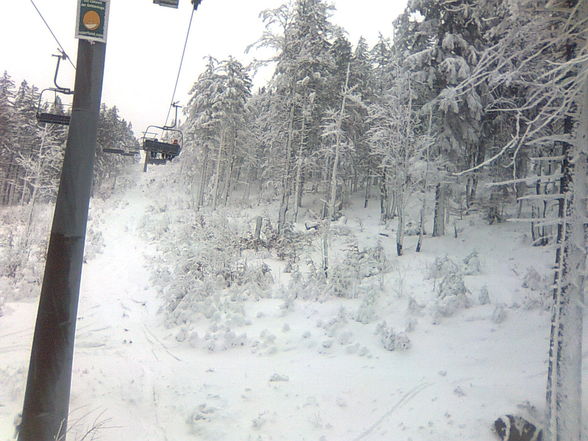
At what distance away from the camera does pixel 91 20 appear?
3760mm

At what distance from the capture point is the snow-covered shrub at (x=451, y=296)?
886 cm

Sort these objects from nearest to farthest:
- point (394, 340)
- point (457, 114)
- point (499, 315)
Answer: point (394, 340) → point (499, 315) → point (457, 114)

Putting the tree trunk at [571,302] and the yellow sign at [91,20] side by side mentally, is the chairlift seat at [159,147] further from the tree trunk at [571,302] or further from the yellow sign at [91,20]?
the tree trunk at [571,302]

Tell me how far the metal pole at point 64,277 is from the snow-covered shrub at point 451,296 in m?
7.88

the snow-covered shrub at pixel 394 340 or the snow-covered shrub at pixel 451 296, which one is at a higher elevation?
the snow-covered shrub at pixel 451 296

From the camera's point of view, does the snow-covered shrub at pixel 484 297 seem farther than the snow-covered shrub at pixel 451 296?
Yes

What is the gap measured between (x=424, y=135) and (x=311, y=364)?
45.8 feet

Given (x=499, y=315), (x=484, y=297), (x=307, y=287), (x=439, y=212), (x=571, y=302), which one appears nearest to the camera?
(x=571, y=302)

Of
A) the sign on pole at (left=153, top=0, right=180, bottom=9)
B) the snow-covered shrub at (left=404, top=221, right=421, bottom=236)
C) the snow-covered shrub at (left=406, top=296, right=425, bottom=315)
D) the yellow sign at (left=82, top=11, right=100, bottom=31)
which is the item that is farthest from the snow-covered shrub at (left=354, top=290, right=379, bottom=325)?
the snow-covered shrub at (left=404, top=221, right=421, bottom=236)

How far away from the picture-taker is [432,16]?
17.4 meters

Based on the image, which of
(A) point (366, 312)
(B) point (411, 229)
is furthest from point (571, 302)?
(B) point (411, 229)

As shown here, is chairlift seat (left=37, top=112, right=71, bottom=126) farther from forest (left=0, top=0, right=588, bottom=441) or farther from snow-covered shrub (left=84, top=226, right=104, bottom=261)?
snow-covered shrub (left=84, top=226, right=104, bottom=261)

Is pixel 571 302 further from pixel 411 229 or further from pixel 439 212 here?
pixel 411 229

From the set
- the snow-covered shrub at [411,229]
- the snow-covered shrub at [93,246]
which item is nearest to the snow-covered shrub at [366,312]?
the snow-covered shrub at [411,229]
